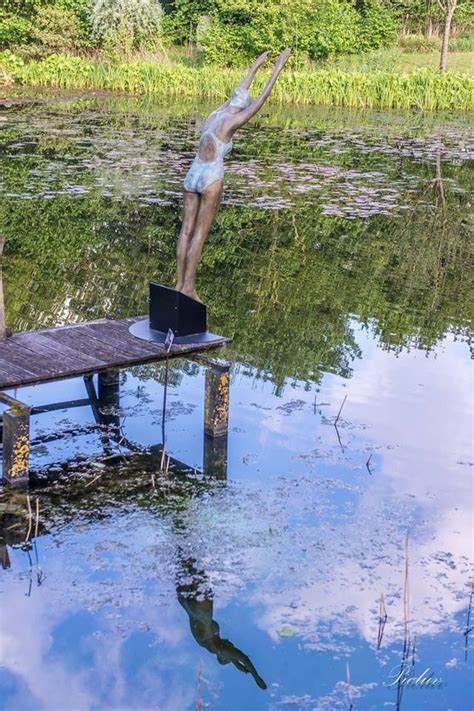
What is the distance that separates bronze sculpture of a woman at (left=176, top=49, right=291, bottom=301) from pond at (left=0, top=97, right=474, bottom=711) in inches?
38.4

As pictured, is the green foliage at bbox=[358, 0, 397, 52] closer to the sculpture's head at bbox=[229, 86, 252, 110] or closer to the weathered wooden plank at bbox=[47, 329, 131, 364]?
the sculpture's head at bbox=[229, 86, 252, 110]

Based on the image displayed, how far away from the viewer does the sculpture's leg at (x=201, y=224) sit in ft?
25.6

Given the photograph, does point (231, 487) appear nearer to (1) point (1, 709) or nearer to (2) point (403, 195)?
(1) point (1, 709)

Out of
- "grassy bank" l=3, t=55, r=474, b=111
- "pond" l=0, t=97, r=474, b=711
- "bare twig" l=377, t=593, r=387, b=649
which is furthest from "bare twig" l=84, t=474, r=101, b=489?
"grassy bank" l=3, t=55, r=474, b=111

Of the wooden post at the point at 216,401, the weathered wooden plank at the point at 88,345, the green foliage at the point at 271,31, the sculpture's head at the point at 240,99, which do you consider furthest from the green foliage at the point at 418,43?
the wooden post at the point at 216,401

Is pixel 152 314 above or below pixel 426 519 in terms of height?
above

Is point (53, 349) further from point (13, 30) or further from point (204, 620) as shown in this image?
point (13, 30)

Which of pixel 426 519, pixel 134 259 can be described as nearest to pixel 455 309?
pixel 134 259

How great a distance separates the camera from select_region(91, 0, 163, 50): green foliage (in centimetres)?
3048

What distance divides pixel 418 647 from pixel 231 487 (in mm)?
1860

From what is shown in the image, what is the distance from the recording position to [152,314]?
7.75 meters

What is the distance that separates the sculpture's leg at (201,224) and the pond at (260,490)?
2.52ft

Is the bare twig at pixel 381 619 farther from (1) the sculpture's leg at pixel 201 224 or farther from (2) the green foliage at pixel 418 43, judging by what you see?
(2) the green foliage at pixel 418 43

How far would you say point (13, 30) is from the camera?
31.0 meters
